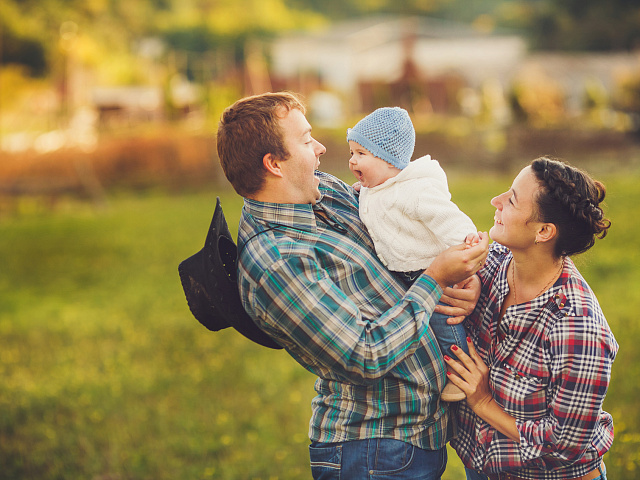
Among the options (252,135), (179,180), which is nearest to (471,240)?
(252,135)

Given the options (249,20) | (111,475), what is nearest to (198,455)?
(111,475)

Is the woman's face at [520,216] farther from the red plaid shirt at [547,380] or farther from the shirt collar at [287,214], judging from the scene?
the shirt collar at [287,214]

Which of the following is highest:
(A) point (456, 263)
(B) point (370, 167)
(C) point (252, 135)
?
(C) point (252, 135)

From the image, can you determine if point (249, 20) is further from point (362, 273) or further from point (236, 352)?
point (362, 273)

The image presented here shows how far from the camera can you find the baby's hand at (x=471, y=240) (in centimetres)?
213

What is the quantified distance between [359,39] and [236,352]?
46.4m

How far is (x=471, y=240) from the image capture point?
2.15 meters

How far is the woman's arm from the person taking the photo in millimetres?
2236

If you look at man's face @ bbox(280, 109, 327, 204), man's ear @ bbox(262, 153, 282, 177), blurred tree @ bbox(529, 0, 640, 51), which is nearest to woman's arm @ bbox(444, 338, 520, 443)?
man's face @ bbox(280, 109, 327, 204)

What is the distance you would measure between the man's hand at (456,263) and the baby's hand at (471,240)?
2 cm

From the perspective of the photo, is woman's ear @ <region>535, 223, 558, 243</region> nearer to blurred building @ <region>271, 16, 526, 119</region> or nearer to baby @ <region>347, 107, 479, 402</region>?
baby @ <region>347, 107, 479, 402</region>

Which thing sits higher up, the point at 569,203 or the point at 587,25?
the point at 587,25

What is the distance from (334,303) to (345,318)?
0.05 m

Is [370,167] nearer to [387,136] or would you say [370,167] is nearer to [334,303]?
[387,136]
